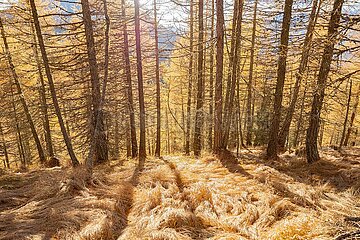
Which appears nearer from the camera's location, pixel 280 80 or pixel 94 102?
pixel 280 80

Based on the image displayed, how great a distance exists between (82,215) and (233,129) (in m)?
9.79

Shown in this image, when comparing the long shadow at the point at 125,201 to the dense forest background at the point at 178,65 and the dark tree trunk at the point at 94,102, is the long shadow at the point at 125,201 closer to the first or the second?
the dark tree trunk at the point at 94,102

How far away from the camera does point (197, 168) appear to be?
7094 mm

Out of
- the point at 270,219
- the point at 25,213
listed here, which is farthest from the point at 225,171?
the point at 25,213

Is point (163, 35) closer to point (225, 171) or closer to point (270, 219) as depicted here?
point (225, 171)

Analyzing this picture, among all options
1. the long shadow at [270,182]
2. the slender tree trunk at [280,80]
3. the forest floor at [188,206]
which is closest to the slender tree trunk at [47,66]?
the forest floor at [188,206]

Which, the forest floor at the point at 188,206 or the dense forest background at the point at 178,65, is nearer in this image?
the forest floor at the point at 188,206

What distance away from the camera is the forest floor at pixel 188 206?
11.0ft

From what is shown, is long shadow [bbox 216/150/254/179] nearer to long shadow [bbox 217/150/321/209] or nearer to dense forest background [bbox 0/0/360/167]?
long shadow [bbox 217/150/321/209]

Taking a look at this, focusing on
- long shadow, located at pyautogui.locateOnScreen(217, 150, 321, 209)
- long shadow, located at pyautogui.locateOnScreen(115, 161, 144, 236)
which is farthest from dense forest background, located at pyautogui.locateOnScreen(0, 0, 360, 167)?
long shadow, located at pyautogui.locateOnScreen(115, 161, 144, 236)

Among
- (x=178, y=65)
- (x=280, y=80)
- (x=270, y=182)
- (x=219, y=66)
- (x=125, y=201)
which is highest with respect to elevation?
(x=178, y=65)

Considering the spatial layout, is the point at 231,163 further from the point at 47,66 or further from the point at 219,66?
the point at 47,66

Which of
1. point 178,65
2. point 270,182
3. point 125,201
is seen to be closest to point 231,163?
point 270,182

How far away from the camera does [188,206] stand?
4.23 meters
